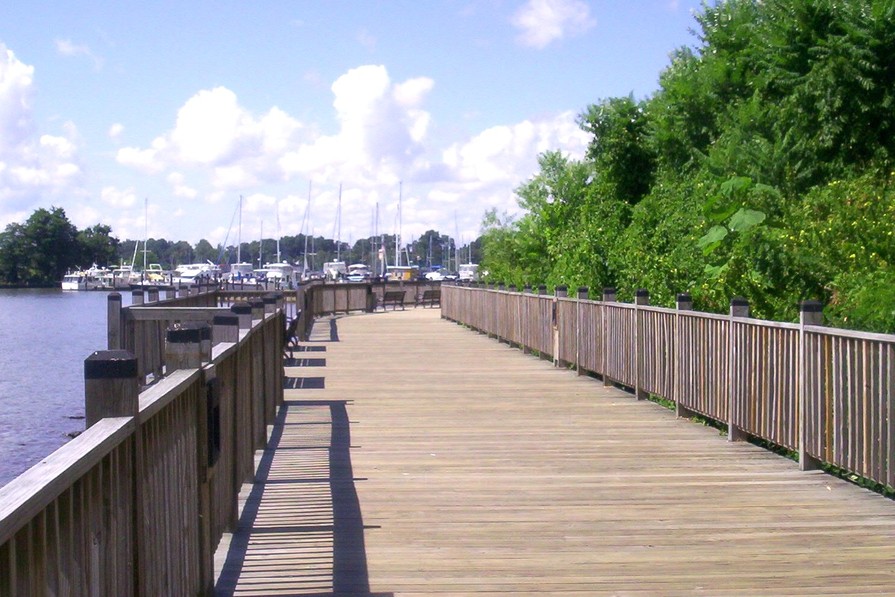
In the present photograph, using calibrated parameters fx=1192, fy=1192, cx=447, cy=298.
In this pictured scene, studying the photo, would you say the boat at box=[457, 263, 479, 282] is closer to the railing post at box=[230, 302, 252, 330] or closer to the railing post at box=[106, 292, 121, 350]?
the railing post at box=[106, 292, 121, 350]

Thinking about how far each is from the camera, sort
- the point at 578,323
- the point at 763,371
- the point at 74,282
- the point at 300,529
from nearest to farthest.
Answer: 1. the point at 300,529
2. the point at 763,371
3. the point at 578,323
4. the point at 74,282

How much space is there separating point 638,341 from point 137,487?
1104 centimetres

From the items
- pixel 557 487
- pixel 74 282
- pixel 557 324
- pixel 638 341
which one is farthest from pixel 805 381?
pixel 74 282

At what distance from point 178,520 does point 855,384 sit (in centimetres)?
523

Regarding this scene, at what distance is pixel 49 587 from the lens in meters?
3.02

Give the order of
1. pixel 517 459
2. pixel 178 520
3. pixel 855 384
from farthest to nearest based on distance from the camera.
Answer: pixel 517 459
pixel 855 384
pixel 178 520

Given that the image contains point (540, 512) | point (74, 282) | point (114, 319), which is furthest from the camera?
point (74, 282)

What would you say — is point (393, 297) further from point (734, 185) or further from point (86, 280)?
point (86, 280)

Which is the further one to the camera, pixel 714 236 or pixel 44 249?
pixel 44 249

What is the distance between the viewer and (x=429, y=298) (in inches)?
2256

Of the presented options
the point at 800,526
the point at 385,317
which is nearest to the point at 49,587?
the point at 800,526

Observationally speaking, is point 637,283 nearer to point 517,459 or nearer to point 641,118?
point 517,459

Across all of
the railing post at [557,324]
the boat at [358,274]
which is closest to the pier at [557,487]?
the railing post at [557,324]

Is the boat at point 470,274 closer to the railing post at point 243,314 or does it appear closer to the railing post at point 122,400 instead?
the railing post at point 243,314
